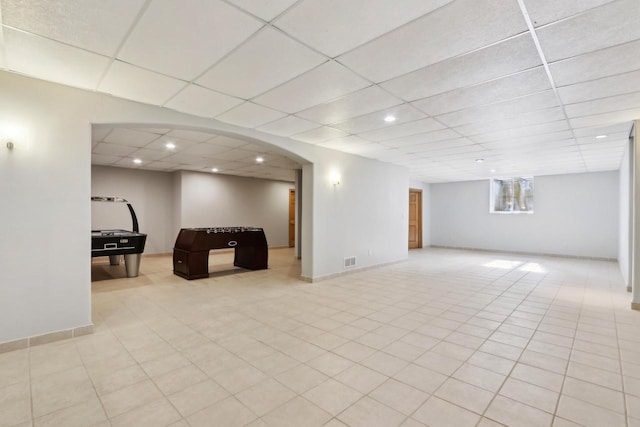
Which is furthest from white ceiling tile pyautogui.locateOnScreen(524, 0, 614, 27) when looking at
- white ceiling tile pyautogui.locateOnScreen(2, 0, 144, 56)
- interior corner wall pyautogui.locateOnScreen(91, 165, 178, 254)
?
interior corner wall pyautogui.locateOnScreen(91, 165, 178, 254)

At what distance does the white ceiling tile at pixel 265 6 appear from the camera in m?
1.86

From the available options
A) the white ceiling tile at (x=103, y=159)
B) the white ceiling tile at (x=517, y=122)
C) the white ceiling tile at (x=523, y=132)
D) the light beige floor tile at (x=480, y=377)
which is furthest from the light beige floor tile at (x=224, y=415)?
the white ceiling tile at (x=103, y=159)

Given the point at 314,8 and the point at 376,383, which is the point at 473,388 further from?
the point at 314,8

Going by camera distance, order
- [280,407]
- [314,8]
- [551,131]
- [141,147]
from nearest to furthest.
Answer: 1. [314,8]
2. [280,407]
3. [551,131]
4. [141,147]

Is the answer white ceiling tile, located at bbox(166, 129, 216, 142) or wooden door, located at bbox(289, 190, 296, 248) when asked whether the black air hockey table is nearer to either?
white ceiling tile, located at bbox(166, 129, 216, 142)

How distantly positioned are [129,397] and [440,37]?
11.2 ft

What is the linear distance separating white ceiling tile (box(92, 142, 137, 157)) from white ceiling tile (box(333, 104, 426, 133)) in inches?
176

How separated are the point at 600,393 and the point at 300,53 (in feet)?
11.3

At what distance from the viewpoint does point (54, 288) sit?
312 centimetres

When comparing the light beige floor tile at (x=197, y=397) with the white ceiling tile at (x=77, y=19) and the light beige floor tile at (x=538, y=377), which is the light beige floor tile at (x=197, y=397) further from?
the white ceiling tile at (x=77, y=19)

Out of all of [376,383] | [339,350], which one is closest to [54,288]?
[339,350]

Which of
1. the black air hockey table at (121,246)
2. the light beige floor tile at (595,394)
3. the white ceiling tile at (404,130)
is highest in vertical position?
the white ceiling tile at (404,130)

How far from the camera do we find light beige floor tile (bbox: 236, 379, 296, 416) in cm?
203

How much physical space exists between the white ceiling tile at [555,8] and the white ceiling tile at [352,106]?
4.62 feet
